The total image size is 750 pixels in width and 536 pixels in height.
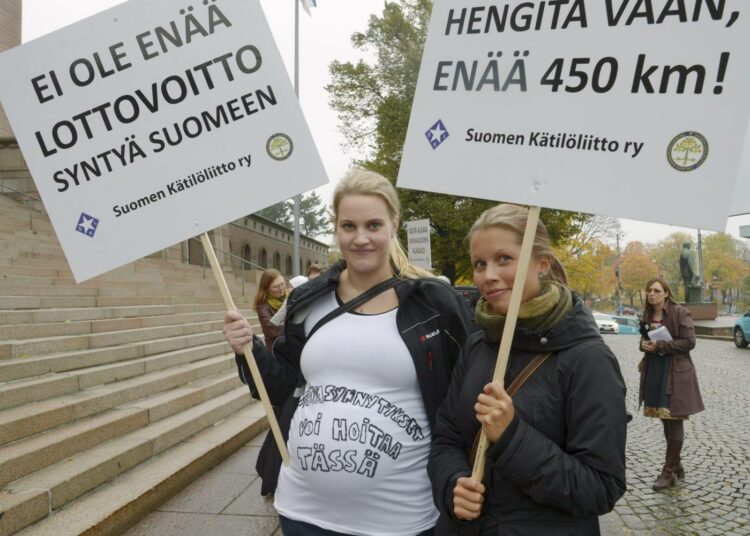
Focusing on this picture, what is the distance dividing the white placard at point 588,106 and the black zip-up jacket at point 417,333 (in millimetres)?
385

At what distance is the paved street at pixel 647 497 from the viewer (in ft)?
12.8

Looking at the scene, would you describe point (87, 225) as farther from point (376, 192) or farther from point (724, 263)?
point (724, 263)

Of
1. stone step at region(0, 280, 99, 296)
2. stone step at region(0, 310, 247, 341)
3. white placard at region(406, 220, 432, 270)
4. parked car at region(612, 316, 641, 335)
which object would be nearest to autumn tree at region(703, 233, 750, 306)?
parked car at region(612, 316, 641, 335)

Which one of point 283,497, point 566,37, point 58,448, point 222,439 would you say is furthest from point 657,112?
point 222,439

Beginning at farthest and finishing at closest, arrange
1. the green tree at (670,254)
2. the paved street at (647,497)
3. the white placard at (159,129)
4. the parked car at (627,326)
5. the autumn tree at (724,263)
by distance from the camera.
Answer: the green tree at (670,254) < the autumn tree at (724,263) < the parked car at (627,326) < the paved street at (647,497) < the white placard at (159,129)

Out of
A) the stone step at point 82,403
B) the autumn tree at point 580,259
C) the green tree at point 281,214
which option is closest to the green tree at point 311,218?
the green tree at point 281,214

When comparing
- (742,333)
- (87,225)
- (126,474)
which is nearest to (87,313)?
(126,474)

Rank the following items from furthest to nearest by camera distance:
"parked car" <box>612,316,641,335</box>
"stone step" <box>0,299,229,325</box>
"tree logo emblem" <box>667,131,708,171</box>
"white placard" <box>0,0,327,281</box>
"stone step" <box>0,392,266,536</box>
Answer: "parked car" <box>612,316,641,335</box> → "stone step" <box>0,299,229,325</box> → "stone step" <box>0,392,266,536</box> → "white placard" <box>0,0,327,281</box> → "tree logo emblem" <box>667,131,708,171</box>

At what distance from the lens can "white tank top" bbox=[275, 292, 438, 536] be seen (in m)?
1.73

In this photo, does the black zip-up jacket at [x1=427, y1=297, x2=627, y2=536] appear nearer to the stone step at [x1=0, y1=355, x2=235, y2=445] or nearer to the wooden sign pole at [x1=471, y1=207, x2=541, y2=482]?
the wooden sign pole at [x1=471, y1=207, x2=541, y2=482]

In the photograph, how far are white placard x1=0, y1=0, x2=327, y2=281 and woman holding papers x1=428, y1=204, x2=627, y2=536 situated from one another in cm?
86

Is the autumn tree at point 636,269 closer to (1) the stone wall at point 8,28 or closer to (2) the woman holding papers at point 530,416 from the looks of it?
(1) the stone wall at point 8,28

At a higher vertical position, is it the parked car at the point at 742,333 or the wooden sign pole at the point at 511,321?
the wooden sign pole at the point at 511,321

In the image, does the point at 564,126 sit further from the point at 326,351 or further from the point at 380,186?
the point at 326,351
